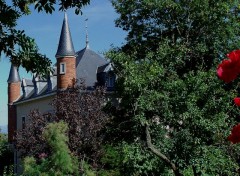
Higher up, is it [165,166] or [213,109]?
[213,109]

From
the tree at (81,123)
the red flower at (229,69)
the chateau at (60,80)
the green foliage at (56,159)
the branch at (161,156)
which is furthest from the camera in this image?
the chateau at (60,80)

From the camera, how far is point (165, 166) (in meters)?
15.0

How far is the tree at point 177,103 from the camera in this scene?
1484 centimetres

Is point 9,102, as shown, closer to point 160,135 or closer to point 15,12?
point 160,135

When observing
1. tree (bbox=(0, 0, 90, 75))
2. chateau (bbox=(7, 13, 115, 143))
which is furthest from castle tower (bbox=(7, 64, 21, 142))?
tree (bbox=(0, 0, 90, 75))

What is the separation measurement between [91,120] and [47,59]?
→ 13797 mm

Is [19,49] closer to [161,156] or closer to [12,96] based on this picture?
[161,156]

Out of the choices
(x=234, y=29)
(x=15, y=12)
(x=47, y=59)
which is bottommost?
(x=47, y=59)

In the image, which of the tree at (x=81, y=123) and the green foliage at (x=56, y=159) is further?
the tree at (x=81, y=123)

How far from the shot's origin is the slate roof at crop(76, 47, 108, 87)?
3241 centimetres

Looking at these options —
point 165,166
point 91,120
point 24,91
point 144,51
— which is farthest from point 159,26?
point 24,91

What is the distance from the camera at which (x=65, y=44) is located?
31.8 m

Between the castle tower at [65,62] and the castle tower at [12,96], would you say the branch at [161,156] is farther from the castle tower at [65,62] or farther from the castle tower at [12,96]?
the castle tower at [12,96]

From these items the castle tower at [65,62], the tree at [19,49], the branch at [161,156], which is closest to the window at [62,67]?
the castle tower at [65,62]
